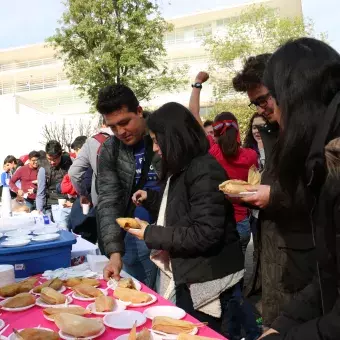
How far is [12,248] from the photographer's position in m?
1.88

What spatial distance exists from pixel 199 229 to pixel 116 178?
747 mm

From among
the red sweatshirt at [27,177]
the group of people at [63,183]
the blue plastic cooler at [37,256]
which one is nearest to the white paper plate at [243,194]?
the blue plastic cooler at [37,256]

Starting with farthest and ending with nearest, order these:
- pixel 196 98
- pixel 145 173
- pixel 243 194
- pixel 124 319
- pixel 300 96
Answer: pixel 196 98, pixel 145 173, pixel 243 194, pixel 124 319, pixel 300 96

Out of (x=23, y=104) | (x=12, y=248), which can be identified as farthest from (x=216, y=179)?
(x=23, y=104)

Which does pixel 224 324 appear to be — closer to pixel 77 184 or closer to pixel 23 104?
pixel 77 184

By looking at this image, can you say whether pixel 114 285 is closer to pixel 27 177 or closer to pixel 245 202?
pixel 245 202

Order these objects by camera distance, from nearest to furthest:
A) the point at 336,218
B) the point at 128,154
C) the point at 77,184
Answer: the point at 336,218, the point at 128,154, the point at 77,184

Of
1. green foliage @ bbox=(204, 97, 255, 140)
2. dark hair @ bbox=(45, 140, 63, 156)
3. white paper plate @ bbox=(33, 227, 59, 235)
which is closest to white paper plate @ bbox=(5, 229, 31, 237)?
white paper plate @ bbox=(33, 227, 59, 235)

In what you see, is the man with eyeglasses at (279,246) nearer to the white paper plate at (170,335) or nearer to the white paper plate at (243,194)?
the white paper plate at (243,194)

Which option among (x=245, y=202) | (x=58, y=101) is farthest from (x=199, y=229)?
(x=58, y=101)

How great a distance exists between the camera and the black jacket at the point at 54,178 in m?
5.68

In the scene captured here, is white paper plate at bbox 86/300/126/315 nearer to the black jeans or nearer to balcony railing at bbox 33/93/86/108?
the black jeans

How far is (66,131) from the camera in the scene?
20.2 metres

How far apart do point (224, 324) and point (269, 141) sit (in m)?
0.79
